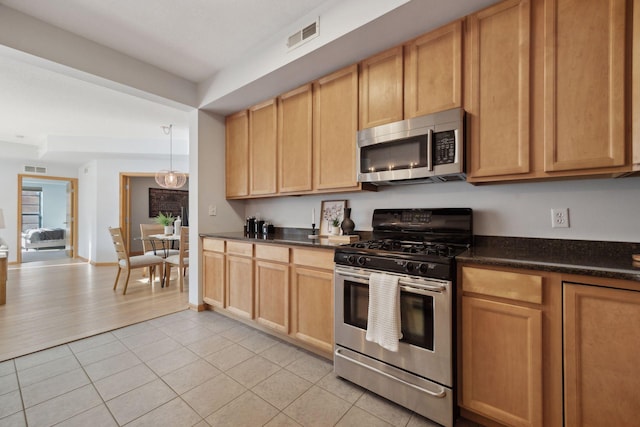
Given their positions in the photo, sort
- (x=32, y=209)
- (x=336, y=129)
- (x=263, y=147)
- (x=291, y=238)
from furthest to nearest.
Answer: (x=32, y=209) → (x=263, y=147) → (x=291, y=238) → (x=336, y=129)

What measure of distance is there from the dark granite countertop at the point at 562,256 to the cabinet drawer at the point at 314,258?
0.90 meters

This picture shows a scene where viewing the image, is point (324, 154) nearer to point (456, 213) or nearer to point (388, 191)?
point (388, 191)

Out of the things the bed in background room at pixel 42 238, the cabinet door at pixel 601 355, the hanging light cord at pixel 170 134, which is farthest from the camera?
the bed in background room at pixel 42 238

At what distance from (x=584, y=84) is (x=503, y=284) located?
110 cm

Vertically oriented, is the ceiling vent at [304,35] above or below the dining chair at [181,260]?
above

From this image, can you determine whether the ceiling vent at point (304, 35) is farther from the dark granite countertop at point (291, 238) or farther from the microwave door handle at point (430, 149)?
the dark granite countertop at point (291, 238)

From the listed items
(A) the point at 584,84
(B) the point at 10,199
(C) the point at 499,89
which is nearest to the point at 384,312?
(C) the point at 499,89

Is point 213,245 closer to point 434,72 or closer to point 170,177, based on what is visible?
point 434,72

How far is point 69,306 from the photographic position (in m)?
3.41

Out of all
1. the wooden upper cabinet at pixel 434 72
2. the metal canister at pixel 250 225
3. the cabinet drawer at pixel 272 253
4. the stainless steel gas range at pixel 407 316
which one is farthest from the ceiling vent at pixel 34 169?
the wooden upper cabinet at pixel 434 72

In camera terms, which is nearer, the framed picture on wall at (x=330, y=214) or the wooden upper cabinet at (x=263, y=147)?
the framed picture on wall at (x=330, y=214)

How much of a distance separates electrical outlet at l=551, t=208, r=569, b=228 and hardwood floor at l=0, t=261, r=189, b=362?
3.69 meters

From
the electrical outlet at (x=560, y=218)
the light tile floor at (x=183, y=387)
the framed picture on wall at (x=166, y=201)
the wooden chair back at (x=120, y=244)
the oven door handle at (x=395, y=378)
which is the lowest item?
the light tile floor at (x=183, y=387)

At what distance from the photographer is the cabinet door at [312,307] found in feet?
6.88
